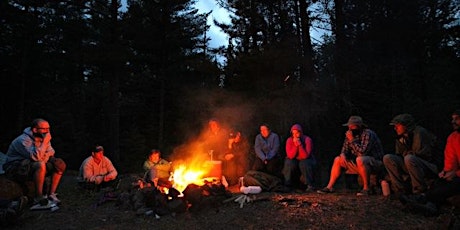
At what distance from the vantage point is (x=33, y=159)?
5887 mm

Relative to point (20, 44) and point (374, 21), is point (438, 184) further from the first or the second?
point (20, 44)

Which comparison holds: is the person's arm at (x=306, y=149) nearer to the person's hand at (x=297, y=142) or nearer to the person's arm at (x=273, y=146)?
the person's hand at (x=297, y=142)

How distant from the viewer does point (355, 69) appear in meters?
10.9

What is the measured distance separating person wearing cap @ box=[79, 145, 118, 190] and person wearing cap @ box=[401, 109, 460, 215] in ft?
17.6

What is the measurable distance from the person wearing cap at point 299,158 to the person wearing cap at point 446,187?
2.06 meters

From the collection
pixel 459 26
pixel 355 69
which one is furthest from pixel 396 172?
pixel 459 26

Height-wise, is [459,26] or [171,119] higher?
[459,26]

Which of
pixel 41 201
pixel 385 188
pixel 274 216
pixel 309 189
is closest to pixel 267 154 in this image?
pixel 309 189

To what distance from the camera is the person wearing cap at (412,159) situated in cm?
514

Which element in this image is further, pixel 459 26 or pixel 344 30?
pixel 459 26

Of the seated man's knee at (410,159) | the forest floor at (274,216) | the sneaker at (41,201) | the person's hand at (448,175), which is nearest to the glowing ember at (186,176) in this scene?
the forest floor at (274,216)

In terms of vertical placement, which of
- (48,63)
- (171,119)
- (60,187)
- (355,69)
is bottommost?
(60,187)

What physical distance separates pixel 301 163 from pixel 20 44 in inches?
561

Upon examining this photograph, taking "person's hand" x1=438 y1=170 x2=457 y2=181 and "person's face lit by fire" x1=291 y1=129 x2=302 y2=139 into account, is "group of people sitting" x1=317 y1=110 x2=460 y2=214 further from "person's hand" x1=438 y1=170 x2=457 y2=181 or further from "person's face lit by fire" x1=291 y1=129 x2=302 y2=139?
"person's face lit by fire" x1=291 y1=129 x2=302 y2=139
